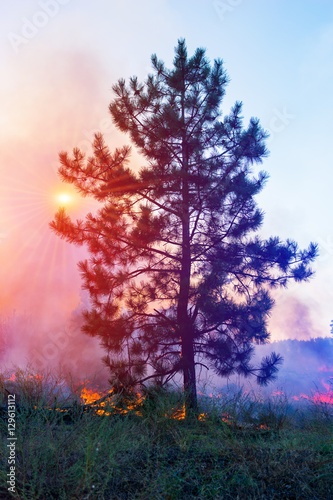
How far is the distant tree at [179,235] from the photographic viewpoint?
9.38m

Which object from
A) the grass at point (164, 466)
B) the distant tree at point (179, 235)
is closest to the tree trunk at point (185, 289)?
the distant tree at point (179, 235)

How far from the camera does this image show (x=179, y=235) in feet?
34.6

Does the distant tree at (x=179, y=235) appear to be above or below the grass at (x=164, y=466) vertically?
above

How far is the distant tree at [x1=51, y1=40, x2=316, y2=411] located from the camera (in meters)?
9.38

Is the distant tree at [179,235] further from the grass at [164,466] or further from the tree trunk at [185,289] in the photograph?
the grass at [164,466]

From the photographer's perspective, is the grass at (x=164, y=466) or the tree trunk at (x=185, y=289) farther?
the tree trunk at (x=185, y=289)

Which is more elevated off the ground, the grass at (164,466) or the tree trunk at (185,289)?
the tree trunk at (185,289)

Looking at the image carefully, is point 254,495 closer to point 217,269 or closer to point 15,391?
point 15,391

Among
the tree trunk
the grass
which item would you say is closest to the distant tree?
the tree trunk

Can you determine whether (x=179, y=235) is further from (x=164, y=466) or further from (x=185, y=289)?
(x=164, y=466)

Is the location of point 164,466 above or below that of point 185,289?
below

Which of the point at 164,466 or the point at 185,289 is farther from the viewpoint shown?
the point at 185,289

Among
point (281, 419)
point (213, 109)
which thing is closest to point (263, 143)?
point (213, 109)

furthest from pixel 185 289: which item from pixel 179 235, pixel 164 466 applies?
pixel 164 466
